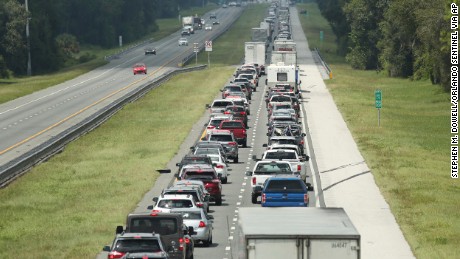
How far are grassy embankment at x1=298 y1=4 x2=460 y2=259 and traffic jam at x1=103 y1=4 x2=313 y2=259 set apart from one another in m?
3.78

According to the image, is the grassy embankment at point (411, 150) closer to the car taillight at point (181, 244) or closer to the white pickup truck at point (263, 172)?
the white pickup truck at point (263, 172)

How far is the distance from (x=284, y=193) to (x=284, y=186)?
35 cm

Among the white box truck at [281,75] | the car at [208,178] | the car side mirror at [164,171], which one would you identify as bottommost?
the white box truck at [281,75]

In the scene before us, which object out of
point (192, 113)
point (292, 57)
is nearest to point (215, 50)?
A: point (292, 57)

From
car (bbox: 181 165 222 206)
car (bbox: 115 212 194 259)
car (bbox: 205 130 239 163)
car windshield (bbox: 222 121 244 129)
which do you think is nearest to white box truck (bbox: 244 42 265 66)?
car windshield (bbox: 222 121 244 129)

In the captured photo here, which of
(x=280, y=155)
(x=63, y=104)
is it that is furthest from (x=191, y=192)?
(x=63, y=104)

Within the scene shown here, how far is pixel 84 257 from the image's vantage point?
1382 inches

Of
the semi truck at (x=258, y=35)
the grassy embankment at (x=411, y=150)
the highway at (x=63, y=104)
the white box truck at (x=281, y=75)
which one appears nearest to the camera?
the grassy embankment at (x=411, y=150)

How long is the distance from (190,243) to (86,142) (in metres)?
41.9

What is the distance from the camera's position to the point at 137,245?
95.7 feet

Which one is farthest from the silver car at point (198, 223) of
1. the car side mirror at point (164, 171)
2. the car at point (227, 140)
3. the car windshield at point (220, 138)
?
the car windshield at point (220, 138)

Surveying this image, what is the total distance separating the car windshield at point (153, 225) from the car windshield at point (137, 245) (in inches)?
134

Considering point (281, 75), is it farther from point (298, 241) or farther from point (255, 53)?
point (298, 241)

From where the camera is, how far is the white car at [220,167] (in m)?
55.6
